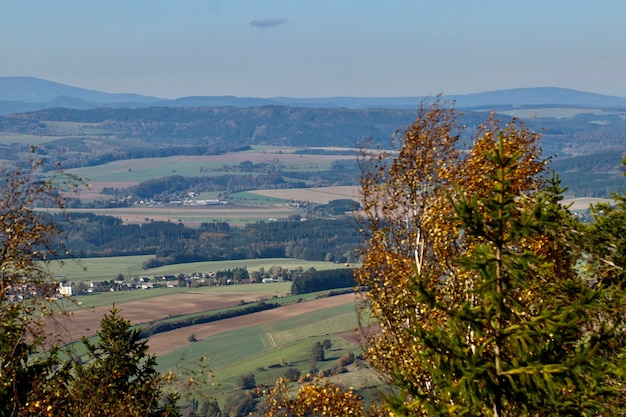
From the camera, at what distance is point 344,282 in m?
102

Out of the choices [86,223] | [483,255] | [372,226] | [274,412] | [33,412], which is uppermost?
[483,255]

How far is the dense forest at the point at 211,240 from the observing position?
13488cm

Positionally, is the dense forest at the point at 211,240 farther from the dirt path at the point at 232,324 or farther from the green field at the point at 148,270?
the dirt path at the point at 232,324

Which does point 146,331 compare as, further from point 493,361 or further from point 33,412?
point 493,361

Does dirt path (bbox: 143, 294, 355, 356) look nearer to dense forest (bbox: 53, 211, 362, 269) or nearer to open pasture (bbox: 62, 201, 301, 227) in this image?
dense forest (bbox: 53, 211, 362, 269)

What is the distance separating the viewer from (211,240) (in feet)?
484

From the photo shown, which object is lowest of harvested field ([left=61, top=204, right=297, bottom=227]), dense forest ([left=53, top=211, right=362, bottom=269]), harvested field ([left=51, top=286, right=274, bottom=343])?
harvested field ([left=61, top=204, right=297, bottom=227])

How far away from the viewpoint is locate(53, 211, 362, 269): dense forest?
135m

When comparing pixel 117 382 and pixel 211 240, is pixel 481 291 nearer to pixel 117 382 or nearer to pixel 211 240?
pixel 117 382

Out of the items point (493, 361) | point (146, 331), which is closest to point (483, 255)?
point (493, 361)

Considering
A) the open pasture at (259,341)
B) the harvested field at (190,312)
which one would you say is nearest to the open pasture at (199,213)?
the harvested field at (190,312)

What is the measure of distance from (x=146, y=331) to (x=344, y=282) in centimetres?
3460

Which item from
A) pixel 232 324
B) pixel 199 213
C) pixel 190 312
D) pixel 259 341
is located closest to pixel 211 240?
pixel 199 213

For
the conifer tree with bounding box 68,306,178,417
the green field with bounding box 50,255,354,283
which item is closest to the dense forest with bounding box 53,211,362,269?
the green field with bounding box 50,255,354,283
